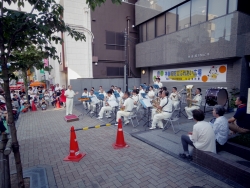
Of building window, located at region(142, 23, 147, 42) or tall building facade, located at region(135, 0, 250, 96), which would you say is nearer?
tall building facade, located at region(135, 0, 250, 96)

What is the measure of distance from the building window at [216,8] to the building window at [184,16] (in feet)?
5.60

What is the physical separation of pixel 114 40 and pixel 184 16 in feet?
25.3

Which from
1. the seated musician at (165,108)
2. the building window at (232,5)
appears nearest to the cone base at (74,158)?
the seated musician at (165,108)

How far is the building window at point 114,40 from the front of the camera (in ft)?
54.7

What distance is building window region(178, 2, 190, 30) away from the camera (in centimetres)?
1159

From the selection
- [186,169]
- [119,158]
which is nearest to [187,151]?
[186,169]

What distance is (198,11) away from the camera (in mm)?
10836

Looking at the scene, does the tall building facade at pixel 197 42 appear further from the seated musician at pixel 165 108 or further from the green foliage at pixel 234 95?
the seated musician at pixel 165 108

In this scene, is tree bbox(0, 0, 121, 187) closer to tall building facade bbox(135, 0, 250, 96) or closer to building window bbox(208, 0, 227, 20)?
tall building facade bbox(135, 0, 250, 96)

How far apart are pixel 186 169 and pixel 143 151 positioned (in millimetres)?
1387

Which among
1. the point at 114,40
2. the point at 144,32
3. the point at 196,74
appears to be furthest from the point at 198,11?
the point at 114,40

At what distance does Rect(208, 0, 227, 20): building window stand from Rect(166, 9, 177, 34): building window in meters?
2.96

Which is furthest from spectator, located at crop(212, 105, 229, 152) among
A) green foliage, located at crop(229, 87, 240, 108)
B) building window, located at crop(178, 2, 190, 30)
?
building window, located at crop(178, 2, 190, 30)

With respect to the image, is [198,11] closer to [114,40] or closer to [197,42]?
[197,42]
